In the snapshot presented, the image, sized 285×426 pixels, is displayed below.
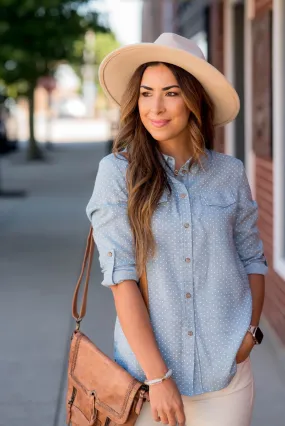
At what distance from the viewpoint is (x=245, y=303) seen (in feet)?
8.53

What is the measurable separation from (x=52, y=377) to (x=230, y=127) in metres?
4.16

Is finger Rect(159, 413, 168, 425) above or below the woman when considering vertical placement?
below

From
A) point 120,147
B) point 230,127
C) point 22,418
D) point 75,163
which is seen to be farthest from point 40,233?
point 75,163

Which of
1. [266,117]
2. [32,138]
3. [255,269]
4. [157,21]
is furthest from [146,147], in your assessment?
[32,138]

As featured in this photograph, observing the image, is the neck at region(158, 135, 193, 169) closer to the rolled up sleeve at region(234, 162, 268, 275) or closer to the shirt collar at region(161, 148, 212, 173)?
the shirt collar at region(161, 148, 212, 173)

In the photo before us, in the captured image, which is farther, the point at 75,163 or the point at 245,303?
the point at 75,163

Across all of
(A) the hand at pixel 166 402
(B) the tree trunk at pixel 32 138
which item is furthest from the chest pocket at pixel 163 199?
(B) the tree trunk at pixel 32 138

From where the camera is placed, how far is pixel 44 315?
288 inches

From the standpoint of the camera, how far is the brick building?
6.35 meters

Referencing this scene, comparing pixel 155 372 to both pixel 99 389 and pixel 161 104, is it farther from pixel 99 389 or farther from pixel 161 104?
pixel 161 104

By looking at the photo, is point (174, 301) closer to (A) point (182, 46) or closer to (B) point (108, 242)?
(B) point (108, 242)

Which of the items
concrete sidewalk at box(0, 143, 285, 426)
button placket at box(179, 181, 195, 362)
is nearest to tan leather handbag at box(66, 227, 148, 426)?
button placket at box(179, 181, 195, 362)

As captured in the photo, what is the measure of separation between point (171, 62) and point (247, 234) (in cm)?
54

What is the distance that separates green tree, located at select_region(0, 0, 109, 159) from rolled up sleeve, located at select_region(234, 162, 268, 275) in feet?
41.7
